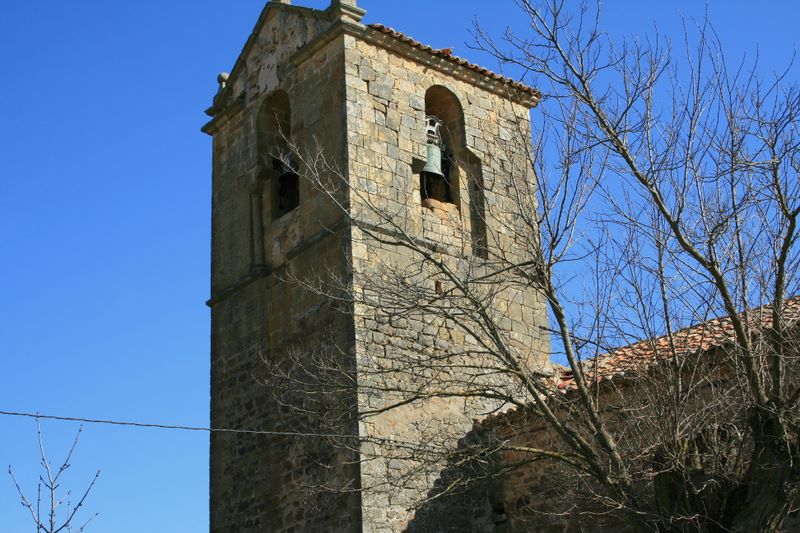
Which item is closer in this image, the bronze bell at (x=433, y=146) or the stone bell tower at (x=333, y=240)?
the stone bell tower at (x=333, y=240)

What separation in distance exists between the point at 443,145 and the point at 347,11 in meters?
2.03

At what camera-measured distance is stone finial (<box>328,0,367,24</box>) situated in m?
13.6

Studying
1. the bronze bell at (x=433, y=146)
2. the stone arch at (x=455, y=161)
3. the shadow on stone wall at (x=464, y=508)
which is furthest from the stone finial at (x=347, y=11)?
the shadow on stone wall at (x=464, y=508)

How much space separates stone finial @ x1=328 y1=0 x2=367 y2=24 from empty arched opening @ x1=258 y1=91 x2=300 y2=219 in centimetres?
138

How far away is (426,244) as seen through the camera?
520 inches

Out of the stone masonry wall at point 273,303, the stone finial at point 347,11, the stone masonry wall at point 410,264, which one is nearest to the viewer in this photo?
the stone masonry wall at point 410,264

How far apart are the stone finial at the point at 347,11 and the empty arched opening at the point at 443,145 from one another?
52.8 inches

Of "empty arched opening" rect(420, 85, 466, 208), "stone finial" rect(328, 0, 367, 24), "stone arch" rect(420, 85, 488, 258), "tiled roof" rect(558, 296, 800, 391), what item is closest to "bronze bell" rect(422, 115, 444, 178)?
"empty arched opening" rect(420, 85, 466, 208)

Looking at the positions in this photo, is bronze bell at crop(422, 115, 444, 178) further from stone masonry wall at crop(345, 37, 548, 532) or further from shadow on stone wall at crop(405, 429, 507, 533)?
shadow on stone wall at crop(405, 429, 507, 533)

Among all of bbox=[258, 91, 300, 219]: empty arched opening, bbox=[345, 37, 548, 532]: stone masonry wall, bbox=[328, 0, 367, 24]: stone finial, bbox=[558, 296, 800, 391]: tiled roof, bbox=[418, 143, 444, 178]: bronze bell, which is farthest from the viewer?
bbox=[258, 91, 300, 219]: empty arched opening

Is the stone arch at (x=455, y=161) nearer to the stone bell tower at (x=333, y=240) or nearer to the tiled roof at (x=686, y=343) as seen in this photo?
the stone bell tower at (x=333, y=240)

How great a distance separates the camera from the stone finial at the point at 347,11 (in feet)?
44.5

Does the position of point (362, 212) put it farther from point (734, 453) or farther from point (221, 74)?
point (734, 453)

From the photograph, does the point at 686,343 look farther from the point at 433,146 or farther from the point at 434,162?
the point at 433,146
